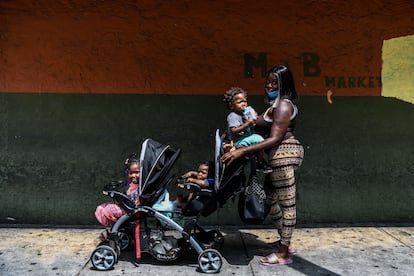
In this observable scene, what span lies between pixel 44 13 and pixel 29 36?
1.11 ft

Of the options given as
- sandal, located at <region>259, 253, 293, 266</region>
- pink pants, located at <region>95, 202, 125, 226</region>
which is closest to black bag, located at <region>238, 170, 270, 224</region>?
sandal, located at <region>259, 253, 293, 266</region>

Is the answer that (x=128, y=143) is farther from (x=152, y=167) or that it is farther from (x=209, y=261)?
(x=209, y=261)

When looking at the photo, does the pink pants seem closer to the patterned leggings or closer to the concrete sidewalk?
the concrete sidewalk

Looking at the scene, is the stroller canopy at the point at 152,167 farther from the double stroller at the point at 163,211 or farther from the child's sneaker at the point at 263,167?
the child's sneaker at the point at 263,167

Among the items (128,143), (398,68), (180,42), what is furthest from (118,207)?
(398,68)

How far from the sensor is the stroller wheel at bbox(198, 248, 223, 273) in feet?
13.5

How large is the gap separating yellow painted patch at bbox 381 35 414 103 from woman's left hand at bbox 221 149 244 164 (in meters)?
2.53

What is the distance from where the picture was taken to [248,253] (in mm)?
4680

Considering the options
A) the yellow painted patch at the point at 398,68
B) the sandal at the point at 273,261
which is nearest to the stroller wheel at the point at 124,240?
the sandal at the point at 273,261

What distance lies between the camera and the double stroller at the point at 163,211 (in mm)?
4082

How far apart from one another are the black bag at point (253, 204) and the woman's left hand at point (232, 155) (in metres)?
0.30

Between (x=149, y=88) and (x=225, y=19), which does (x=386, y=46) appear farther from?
(x=149, y=88)

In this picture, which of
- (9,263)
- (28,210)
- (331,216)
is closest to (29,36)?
(28,210)

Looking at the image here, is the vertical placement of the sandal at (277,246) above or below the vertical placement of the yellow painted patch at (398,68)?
below
